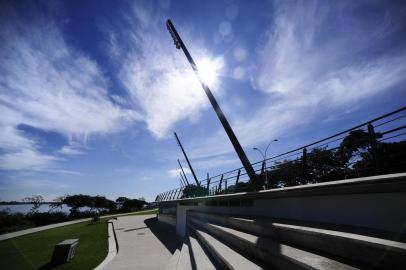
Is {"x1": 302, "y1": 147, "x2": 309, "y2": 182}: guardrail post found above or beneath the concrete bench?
above

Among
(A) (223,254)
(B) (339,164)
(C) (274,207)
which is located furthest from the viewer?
(C) (274,207)

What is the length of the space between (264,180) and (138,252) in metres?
6.71

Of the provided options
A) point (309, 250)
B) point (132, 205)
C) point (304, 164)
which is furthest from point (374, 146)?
point (132, 205)

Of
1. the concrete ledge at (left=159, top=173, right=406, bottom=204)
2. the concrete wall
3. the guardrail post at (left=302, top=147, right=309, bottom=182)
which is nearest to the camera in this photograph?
the concrete ledge at (left=159, top=173, right=406, bottom=204)

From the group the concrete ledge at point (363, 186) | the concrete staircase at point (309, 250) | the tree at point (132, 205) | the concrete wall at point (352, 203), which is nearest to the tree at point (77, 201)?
the tree at point (132, 205)

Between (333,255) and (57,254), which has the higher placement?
(333,255)

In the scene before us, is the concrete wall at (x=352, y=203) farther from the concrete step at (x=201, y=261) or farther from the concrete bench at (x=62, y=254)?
the concrete bench at (x=62, y=254)

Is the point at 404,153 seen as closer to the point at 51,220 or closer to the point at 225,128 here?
the point at 225,128

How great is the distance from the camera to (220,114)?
12.9m

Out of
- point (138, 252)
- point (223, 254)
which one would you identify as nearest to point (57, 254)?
point (138, 252)

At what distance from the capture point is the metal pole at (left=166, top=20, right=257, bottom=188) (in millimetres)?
10742

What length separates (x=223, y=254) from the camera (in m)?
4.55

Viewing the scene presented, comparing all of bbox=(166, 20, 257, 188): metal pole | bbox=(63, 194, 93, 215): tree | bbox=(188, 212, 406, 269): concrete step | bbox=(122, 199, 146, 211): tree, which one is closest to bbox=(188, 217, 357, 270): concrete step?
bbox=(188, 212, 406, 269): concrete step

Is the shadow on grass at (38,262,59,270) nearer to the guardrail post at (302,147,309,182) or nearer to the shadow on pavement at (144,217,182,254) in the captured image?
the shadow on pavement at (144,217,182,254)
